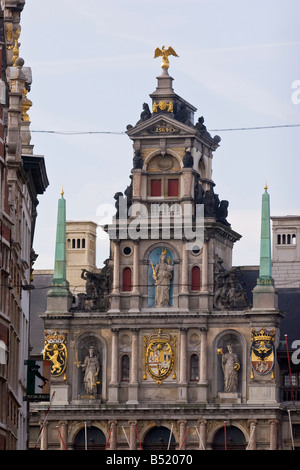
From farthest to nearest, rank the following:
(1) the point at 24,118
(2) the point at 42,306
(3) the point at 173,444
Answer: (2) the point at 42,306 < (3) the point at 173,444 < (1) the point at 24,118

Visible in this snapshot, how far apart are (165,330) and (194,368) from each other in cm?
323

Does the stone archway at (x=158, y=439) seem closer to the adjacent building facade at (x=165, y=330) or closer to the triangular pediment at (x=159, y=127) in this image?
the adjacent building facade at (x=165, y=330)

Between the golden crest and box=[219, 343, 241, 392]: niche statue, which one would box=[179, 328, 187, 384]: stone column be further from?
the golden crest

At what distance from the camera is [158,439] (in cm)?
13050

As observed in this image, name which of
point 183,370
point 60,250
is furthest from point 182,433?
point 60,250

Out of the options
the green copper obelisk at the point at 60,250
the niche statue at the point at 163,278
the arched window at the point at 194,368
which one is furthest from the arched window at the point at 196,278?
the green copper obelisk at the point at 60,250

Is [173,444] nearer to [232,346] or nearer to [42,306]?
[232,346]

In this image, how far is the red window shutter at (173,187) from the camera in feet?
439

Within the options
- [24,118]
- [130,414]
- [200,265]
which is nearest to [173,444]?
[130,414]

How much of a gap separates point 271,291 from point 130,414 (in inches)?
495

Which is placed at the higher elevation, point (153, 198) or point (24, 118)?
point (153, 198)

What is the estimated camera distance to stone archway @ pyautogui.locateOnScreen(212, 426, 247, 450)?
129000 mm

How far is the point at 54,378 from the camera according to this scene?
133 m

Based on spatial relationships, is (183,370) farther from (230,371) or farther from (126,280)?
(126,280)
